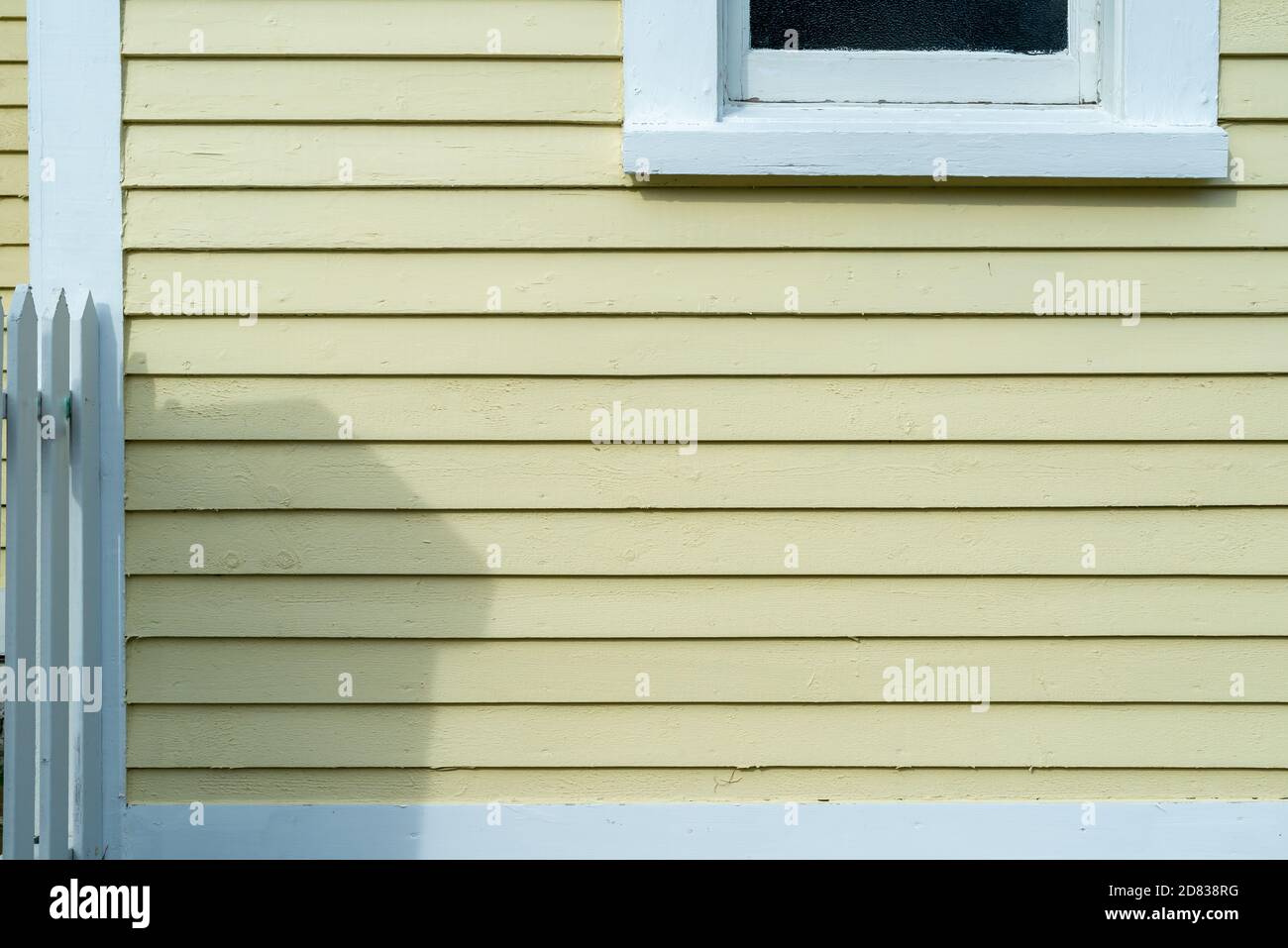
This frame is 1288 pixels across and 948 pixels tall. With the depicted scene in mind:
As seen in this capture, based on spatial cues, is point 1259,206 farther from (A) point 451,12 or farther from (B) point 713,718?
(A) point 451,12

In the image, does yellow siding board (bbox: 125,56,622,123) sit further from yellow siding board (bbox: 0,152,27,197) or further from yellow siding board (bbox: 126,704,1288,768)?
yellow siding board (bbox: 0,152,27,197)

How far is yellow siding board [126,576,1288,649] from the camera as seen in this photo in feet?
8.29

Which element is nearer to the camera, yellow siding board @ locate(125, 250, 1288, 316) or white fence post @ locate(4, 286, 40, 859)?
white fence post @ locate(4, 286, 40, 859)

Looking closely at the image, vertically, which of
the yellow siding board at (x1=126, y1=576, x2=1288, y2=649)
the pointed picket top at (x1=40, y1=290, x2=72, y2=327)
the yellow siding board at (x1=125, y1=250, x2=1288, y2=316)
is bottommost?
the yellow siding board at (x1=126, y1=576, x2=1288, y2=649)

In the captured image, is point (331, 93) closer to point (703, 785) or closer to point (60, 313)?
point (60, 313)

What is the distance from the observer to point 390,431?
2514 millimetres

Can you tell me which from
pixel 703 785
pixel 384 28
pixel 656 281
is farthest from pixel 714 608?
pixel 384 28

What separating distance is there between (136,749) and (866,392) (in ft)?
6.47

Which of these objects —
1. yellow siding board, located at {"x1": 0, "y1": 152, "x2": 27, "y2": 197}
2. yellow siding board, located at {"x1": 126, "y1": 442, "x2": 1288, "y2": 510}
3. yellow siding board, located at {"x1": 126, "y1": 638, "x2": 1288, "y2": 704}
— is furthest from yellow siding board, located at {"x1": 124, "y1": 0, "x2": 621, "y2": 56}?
yellow siding board, located at {"x1": 0, "y1": 152, "x2": 27, "y2": 197}

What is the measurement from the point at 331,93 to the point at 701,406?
1.16 metres

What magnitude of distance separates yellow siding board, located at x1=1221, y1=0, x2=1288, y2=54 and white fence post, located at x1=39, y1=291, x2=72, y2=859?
282cm

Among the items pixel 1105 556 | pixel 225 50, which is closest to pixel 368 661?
pixel 225 50

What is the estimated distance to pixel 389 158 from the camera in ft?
8.18
